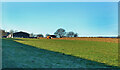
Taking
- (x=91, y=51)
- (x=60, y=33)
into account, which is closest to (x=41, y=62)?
(x=91, y=51)

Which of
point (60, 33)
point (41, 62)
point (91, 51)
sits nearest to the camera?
point (41, 62)

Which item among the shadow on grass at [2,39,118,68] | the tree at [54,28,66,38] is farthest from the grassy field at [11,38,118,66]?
the tree at [54,28,66,38]

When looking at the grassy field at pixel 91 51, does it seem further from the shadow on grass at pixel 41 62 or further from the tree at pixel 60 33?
the tree at pixel 60 33

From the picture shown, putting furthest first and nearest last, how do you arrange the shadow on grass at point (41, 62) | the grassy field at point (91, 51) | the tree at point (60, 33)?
the tree at point (60, 33), the grassy field at point (91, 51), the shadow on grass at point (41, 62)

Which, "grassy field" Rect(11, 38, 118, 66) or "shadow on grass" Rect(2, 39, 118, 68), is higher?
"shadow on grass" Rect(2, 39, 118, 68)

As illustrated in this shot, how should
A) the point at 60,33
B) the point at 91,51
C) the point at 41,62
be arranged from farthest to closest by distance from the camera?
the point at 60,33 < the point at 91,51 < the point at 41,62

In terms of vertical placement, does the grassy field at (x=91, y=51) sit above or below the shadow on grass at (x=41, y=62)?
below

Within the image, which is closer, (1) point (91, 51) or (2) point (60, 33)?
(1) point (91, 51)

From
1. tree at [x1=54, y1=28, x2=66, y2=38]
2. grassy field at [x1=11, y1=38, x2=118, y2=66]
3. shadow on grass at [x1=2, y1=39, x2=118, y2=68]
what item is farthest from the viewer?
tree at [x1=54, y1=28, x2=66, y2=38]

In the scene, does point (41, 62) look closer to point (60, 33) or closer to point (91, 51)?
point (91, 51)

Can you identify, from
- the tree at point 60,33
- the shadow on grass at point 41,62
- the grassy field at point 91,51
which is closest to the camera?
the shadow on grass at point 41,62

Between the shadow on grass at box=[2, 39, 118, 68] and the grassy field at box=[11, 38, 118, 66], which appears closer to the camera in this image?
the shadow on grass at box=[2, 39, 118, 68]

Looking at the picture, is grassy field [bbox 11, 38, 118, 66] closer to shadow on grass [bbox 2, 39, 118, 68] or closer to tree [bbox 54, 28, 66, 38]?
shadow on grass [bbox 2, 39, 118, 68]

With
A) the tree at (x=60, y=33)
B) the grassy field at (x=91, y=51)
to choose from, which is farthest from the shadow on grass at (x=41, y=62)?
the tree at (x=60, y=33)
